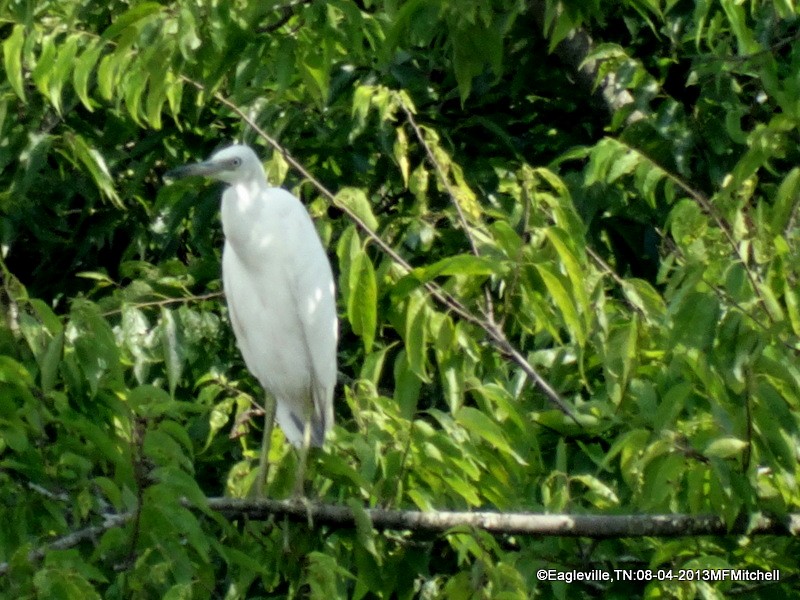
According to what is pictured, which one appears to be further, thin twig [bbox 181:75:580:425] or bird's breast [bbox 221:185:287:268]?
bird's breast [bbox 221:185:287:268]

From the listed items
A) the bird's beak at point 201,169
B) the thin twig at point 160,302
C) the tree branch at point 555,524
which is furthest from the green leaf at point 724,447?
the bird's beak at point 201,169

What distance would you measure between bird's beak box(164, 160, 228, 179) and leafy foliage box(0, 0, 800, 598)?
0.26 meters

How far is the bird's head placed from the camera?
4.01m

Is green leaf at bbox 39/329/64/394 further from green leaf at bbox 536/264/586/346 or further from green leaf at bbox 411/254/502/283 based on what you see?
green leaf at bbox 536/264/586/346

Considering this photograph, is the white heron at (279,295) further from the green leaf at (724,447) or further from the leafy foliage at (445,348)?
the green leaf at (724,447)

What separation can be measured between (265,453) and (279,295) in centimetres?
80

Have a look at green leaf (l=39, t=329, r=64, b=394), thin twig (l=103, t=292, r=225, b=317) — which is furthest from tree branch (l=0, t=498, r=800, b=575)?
thin twig (l=103, t=292, r=225, b=317)

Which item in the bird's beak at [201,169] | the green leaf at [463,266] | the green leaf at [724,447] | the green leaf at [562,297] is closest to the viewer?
the green leaf at [724,447]

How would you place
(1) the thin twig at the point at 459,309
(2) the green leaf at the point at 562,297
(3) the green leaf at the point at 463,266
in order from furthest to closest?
(1) the thin twig at the point at 459,309, (2) the green leaf at the point at 562,297, (3) the green leaf at the point at 463,266

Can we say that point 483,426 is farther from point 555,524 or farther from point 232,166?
point 232,166

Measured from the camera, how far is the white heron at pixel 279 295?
4.11 metres

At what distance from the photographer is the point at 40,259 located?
544 cm

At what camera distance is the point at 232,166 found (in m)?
4.06

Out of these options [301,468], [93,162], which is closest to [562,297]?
[301,468]
